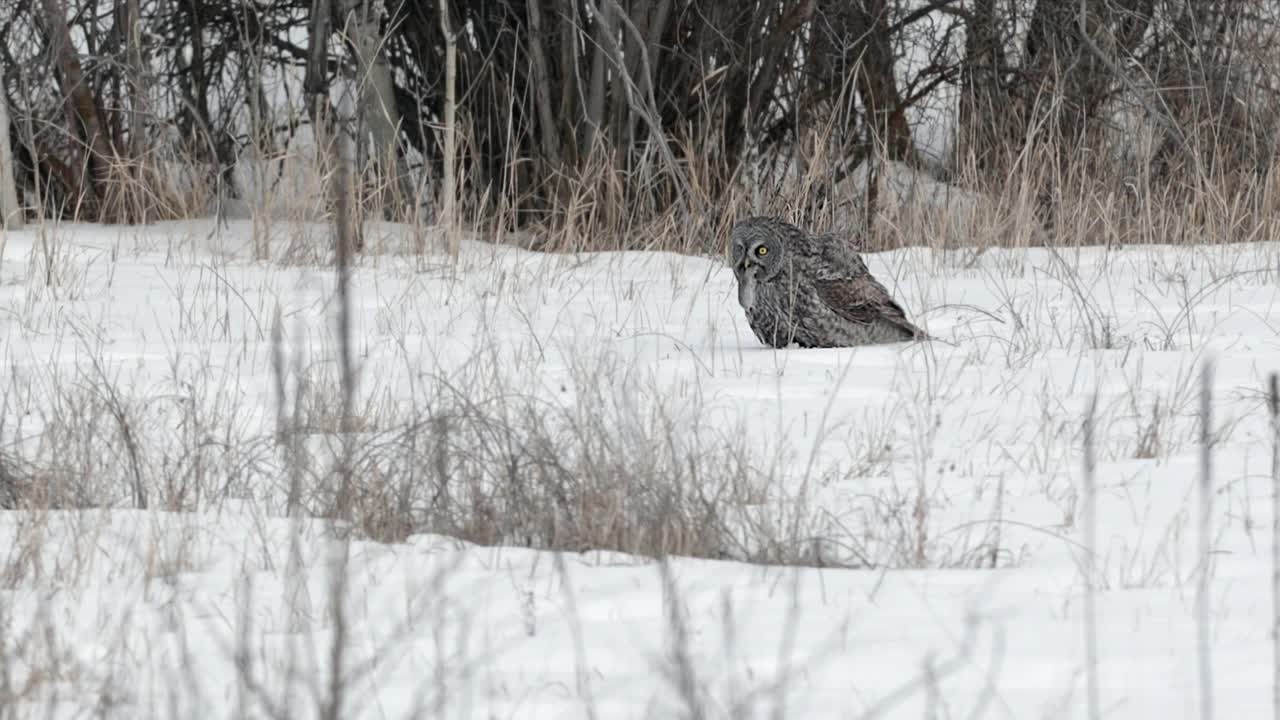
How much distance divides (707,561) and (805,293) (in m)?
2.72

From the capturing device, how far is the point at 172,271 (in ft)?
24.7

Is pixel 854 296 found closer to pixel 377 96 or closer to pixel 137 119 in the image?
pixel 377 96

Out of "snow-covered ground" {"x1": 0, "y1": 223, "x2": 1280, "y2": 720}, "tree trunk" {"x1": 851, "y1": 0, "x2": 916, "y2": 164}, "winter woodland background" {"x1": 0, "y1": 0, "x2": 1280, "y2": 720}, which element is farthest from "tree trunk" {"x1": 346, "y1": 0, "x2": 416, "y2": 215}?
"tree trunk" {"x1": 851, "y1": 0, "x2": 916, "y2": 164}

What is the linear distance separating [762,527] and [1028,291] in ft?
13.6

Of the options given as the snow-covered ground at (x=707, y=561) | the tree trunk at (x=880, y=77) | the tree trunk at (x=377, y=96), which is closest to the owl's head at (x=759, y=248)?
the snow-covered ground at (x=707, y=561)

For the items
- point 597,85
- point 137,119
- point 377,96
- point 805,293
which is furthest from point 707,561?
point 137,119

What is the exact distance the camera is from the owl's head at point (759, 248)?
575 centimetres

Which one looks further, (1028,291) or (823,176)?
(823,176)

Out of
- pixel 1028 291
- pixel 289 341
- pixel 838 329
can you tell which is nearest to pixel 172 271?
pixel 289 341

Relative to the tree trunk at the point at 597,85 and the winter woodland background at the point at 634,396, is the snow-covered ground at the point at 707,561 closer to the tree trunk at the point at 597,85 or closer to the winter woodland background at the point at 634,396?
the winter woodland background at the point at 634,396

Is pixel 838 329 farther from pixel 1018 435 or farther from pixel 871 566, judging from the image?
pixel 871 566

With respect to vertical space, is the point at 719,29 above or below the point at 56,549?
above

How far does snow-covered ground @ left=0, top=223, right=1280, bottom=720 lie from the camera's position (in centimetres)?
241

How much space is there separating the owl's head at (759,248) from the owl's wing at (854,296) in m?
0.17
